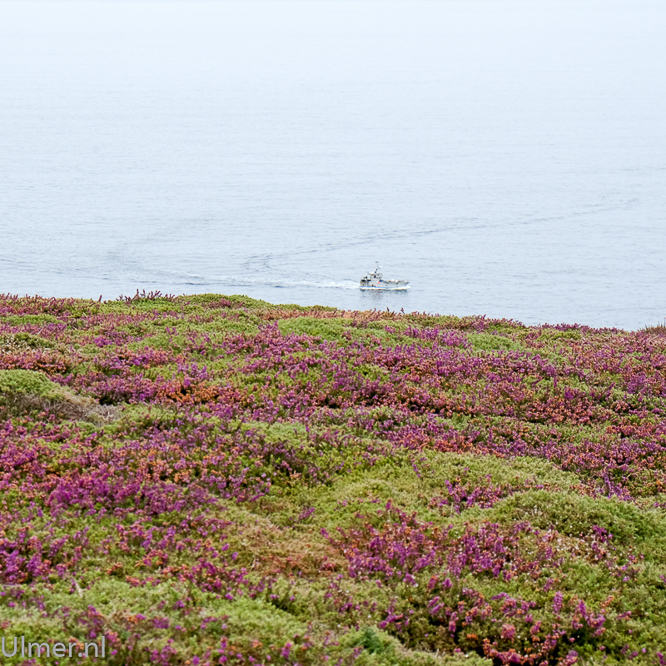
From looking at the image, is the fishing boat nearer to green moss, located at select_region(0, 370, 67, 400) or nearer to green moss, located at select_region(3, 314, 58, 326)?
green moss, located at select_region(3, 314, 58, 326)

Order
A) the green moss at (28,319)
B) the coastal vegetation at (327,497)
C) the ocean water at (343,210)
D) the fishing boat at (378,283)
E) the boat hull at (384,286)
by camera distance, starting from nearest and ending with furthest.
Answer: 1. the coastal vegetation at (327,497)
2. the green moss at (28,319)
3. the boat hull at (384,286)
4. the fishing boat at (378,283)
5. the ocean water at (343,210)

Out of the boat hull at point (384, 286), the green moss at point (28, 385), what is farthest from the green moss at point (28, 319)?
the boat hull at point (384, 286)

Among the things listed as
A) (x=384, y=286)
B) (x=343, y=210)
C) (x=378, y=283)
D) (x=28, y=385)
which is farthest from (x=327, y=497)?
(x=343, y=210)

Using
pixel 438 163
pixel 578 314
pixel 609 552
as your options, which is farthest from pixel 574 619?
pixel 438 163

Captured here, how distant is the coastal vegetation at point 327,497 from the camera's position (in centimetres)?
897

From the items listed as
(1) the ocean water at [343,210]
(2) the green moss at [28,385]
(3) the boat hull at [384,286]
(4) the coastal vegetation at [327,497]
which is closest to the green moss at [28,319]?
(4) the coastal vegetation at [327,497]

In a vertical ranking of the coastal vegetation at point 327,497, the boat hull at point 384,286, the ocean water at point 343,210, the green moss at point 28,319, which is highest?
the ocean water at point 343,210

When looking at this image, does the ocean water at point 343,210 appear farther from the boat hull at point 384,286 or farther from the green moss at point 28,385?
the green moss at point 28,385

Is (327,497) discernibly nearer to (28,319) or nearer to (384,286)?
(28,319)

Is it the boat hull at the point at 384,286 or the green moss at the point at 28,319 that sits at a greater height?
the boat hull at the point at 384,286

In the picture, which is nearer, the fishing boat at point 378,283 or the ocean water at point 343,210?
the fishing boat at point 378,283

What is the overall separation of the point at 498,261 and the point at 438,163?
176ft

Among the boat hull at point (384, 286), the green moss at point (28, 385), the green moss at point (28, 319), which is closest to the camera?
the green moss at point (28, 385)

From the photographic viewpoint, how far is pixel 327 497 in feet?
40.8
